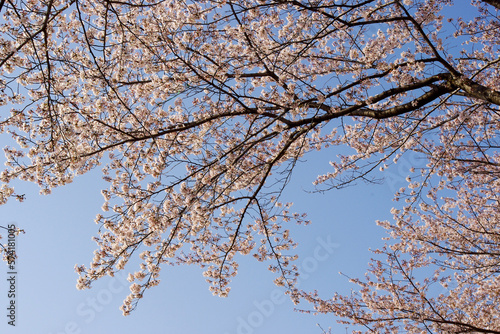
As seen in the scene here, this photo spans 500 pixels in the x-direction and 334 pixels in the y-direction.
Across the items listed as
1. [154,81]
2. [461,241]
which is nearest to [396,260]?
[461,241]

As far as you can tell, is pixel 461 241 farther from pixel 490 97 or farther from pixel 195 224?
pixel 195 224

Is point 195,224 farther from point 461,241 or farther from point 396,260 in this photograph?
point 461,241

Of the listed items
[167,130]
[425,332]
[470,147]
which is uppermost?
[167,130]

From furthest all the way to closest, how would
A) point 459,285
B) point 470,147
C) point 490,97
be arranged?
point 459,285
point 470,147
point 490,97

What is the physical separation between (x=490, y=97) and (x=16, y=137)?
617 centimetres

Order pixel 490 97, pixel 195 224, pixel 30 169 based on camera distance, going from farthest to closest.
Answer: pixel 195 224 → pixel 30 169 → pixel 490 97

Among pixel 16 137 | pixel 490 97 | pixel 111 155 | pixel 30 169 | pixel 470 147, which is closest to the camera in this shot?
pixel 490 97

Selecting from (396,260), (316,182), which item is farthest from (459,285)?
(316,182)

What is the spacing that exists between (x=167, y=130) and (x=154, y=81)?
874 mm

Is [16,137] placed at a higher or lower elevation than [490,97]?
higher

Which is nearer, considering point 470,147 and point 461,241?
point 470,147

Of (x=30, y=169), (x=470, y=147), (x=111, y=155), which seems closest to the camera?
(x=30, y=169)

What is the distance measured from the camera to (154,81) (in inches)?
221

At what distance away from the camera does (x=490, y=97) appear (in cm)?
421
